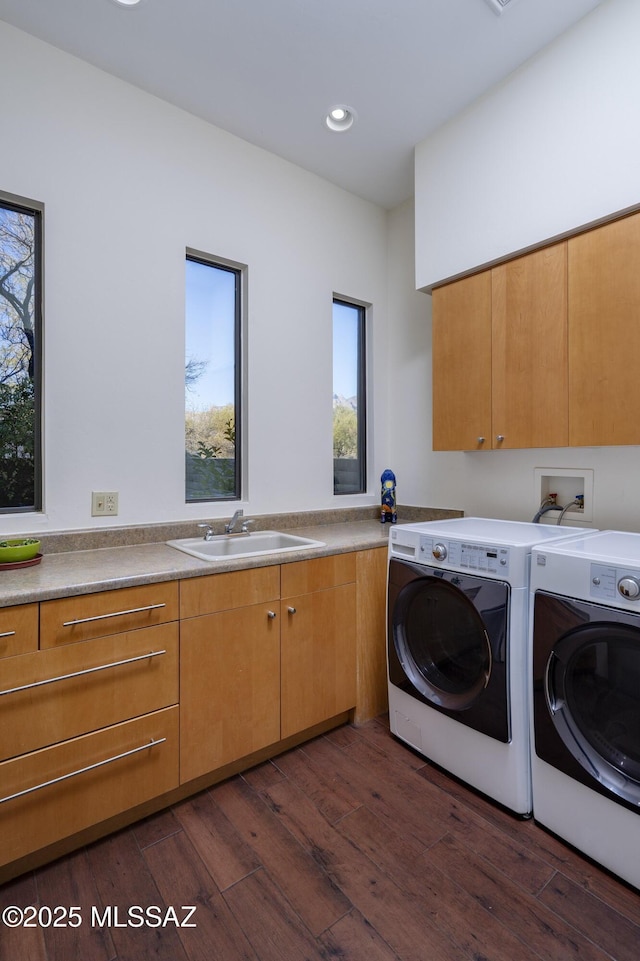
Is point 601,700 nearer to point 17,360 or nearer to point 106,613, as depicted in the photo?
point 106,613

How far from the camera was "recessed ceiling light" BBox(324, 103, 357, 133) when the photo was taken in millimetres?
2205

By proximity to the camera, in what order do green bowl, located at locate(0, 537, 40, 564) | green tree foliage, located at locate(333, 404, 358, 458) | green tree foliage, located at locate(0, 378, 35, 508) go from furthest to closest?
green tree foliage, located at locate(333, 404, 358, 458) < green tree foliage, located at locate(0, 378, 35, 508) < green bowl, located at locate(0, 537, 40, 564)

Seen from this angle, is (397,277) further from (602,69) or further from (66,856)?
(66,856)

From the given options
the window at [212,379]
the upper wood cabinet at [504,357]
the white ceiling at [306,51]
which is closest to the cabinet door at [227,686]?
the window at [212,379]

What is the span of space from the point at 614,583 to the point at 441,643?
74 centimetres

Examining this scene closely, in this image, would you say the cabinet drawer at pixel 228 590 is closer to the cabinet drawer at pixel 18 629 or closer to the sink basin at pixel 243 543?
the sink basin at pixel 243 543

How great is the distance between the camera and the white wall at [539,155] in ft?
5.53

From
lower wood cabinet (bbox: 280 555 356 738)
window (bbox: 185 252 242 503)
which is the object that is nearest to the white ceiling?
window (bbox: 185 252 242 503)

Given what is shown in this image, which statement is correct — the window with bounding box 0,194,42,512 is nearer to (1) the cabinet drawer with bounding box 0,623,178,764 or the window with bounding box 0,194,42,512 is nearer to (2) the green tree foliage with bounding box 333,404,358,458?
(1) the cabinet drawer with bounding box 0,623,178,764

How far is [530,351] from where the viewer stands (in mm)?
1991

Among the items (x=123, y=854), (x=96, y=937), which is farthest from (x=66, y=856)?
(x=96, y=937)

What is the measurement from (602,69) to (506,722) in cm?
237

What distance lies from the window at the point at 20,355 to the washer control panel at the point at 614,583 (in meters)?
2.01

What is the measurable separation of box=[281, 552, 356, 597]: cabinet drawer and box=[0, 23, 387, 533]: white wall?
2.00 ft
